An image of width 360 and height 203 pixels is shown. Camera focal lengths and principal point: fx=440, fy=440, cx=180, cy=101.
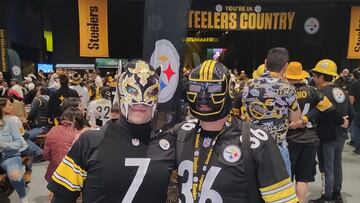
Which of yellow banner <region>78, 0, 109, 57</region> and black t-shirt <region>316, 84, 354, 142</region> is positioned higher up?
yellow banner <region>78, 0, 109, 57</region>

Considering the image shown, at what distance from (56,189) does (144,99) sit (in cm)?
53

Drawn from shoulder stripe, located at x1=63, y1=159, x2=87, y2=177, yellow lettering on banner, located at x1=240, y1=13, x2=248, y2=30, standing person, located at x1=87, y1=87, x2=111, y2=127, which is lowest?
standing person, located at x1=87, y1=87, x2=111, y2=127

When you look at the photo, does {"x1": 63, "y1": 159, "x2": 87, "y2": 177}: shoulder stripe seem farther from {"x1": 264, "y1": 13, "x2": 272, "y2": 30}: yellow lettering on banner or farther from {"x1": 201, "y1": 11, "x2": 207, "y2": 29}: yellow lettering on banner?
{"x1": 264, "y1": 13, "x2": 272, "y2": 30}: yellow lettering on banner

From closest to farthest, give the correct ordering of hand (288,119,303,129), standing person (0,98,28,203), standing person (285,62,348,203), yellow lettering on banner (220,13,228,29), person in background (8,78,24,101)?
hand (288,119,303,129), standing person (285,62,348,203), standing person (0,98,28,203), person in background (8,78,24,101), yellow lettering on banner (220,13,228,29)

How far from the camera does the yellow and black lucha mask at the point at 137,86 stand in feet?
6.12

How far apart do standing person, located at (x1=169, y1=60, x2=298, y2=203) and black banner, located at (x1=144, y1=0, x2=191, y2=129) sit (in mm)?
1864

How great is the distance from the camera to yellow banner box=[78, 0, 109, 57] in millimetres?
14578

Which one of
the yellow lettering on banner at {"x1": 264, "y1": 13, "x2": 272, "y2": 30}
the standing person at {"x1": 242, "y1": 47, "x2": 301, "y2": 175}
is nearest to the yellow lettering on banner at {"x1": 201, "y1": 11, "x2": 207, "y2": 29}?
the yellow lettering on banner at {"x1": 264, "y1": 13, "x2": 272, "y2": 30}

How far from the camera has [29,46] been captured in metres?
23.4

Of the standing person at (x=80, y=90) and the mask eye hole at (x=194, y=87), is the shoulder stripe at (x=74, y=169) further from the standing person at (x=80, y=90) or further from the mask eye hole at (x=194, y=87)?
the standing person at (x=80, y=90)

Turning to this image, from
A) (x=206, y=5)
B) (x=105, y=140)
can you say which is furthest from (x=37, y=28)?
(x=105, y=140)

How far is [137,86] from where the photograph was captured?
1872mm

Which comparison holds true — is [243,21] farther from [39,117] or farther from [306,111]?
[306,111]

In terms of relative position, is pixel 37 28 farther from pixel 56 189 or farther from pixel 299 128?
pixel 56 189
